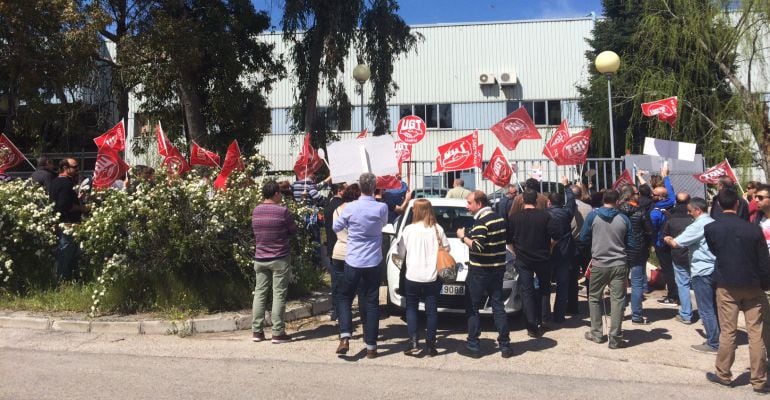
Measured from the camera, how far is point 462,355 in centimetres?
700

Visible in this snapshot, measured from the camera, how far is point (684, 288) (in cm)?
834

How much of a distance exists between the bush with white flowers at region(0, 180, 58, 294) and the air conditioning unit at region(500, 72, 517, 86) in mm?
27439

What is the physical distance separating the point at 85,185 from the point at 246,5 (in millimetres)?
10848

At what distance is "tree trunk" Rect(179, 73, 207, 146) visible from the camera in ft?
55.4

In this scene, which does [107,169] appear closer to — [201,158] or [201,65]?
[201,158]

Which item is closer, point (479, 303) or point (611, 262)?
point (479, 303)

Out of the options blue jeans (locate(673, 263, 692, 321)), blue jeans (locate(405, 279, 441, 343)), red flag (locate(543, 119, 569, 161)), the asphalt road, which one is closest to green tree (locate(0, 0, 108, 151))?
the asphalt road

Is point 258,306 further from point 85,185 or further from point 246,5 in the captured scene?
point 246,5

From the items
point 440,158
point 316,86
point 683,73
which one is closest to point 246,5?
point 316,86

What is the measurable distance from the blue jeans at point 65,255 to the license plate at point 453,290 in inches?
212

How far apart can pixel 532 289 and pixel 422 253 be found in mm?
1806

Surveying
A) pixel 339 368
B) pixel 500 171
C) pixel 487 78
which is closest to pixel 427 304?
pixel 339 368

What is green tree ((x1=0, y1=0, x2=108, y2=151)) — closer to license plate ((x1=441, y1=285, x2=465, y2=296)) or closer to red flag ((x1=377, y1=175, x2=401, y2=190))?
red flag ((x1=377, y1=175, x2=401, y2=190))

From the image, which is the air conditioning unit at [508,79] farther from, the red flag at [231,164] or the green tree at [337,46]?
the red flag at [231,164]
